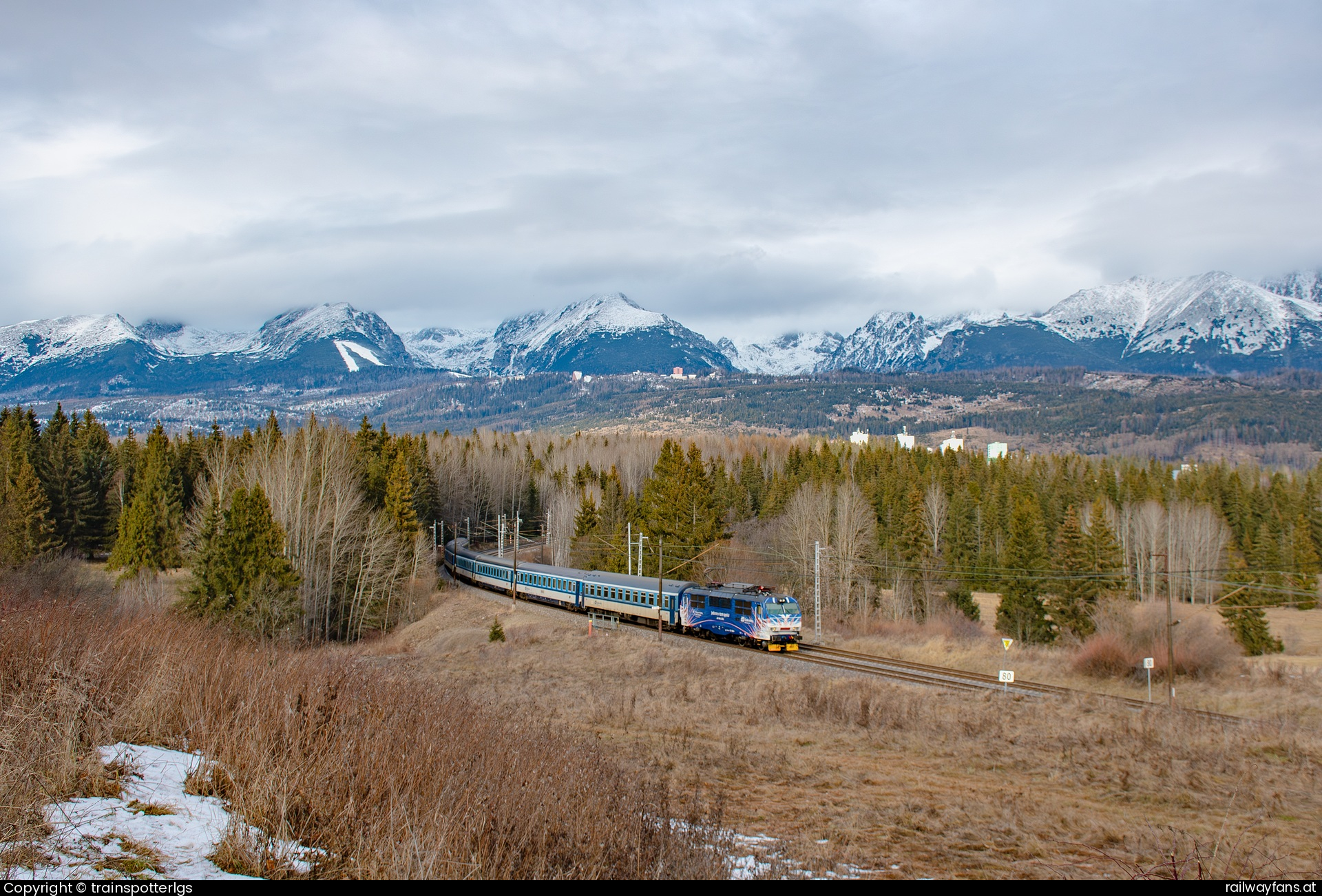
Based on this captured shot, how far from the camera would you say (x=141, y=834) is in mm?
5141

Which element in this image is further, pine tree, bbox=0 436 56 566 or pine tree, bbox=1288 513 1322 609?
pine tree, bbox=1288 513 1322 609

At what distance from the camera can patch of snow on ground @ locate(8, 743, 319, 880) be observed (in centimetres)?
459

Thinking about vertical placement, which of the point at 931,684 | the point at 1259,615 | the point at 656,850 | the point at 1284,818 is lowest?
the point at 1259,615

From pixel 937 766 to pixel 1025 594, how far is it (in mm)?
41278

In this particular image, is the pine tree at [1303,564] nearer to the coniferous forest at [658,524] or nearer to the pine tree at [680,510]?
the coniferous forest at [658,524]

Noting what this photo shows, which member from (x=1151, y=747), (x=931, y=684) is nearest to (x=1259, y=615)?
(x=931, y=684)

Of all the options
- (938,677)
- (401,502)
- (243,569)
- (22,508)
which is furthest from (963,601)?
(22,508)

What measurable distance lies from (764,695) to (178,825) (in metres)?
20.1

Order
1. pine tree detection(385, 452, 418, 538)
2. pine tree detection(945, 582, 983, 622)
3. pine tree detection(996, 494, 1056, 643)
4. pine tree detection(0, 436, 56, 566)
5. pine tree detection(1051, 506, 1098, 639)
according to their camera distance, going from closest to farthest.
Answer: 1. pine tree detection(0, 436, 56, 566)
2. pine tree detection(1051, 506, 1098, 639)
3. pine tree detection(996, 494, 1056, 643)
4. pine tree detection(385, 452, 418, 538)
5. pine tree detection(945, 582, 983, 622)

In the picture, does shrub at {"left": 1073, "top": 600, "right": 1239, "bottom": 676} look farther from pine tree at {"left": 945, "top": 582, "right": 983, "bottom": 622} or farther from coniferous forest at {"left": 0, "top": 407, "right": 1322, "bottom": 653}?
pine tree at {"left": 945, "top": 582, "right": 983, "bottom": 622}

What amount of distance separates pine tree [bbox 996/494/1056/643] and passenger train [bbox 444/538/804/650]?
19190 mm

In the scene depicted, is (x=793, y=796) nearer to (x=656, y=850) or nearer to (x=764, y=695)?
(x=656, y=850)

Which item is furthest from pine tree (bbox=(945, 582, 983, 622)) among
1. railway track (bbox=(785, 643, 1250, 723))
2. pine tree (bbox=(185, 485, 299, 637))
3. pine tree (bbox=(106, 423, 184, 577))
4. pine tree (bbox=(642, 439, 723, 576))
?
pine tree (bbox=(106, 423, 184, 577))

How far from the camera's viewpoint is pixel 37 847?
4.54 m
